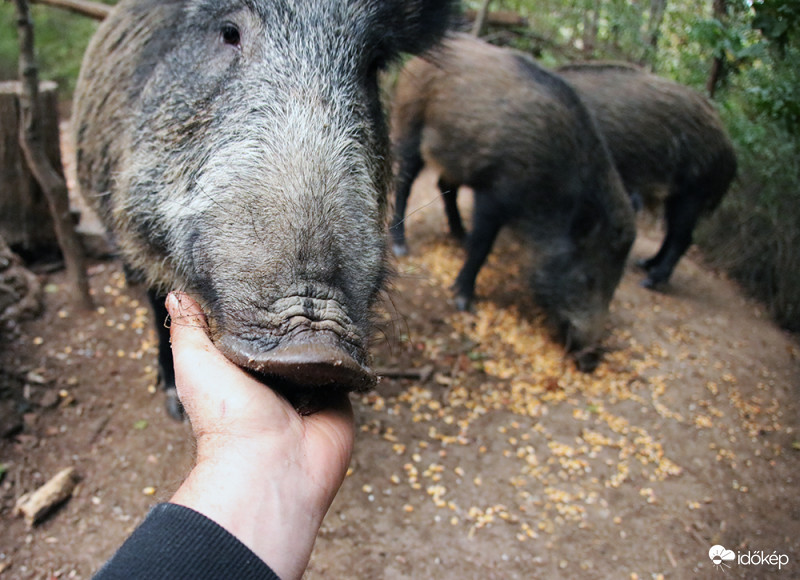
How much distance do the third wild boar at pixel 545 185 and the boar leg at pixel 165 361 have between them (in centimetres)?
234

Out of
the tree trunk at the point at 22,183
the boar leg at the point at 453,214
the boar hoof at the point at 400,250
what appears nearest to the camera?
the tree trunk at the point at 22,183

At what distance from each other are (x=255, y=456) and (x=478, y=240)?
11.7 ft

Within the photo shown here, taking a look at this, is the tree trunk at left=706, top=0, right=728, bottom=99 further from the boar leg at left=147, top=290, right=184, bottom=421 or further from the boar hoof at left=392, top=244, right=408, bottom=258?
the boar leg at left=147, top=290, right=184, bottom=421

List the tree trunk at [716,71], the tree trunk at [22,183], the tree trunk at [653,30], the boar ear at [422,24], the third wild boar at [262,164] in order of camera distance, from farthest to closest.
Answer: the tree trunk at [653,30]
the tree trunk at [716,71]
the tree trunk at [22,183]
the boar ear at [422,24]
the third wild boar at [262,164]

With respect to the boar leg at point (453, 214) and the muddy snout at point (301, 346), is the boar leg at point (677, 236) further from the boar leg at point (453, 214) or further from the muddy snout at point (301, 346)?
the muddy snout at point (301, 346)

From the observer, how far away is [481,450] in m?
3.44

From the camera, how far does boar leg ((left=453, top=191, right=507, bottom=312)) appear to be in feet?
15.2

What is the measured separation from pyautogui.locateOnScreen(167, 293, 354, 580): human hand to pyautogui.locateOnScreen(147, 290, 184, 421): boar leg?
147 centimetres

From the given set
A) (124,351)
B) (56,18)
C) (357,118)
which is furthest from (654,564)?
(56,18)

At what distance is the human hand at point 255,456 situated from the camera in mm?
1248

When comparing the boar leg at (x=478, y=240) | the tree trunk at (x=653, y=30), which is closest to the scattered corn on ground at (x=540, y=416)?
the boar leg at (x=478, y=240)

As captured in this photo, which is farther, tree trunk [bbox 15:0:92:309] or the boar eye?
tree trunk [bbox 15:0:92:309]

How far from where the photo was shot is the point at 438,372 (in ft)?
13.2

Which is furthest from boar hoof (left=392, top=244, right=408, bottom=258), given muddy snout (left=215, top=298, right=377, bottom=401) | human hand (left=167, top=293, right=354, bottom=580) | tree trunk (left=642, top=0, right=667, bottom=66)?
tree trunk (left=642, top=0, right=667, bottom=66)
